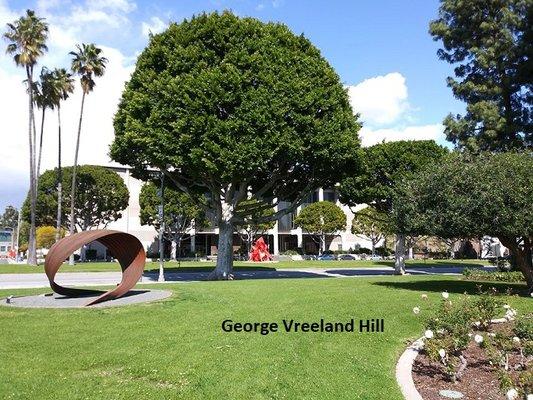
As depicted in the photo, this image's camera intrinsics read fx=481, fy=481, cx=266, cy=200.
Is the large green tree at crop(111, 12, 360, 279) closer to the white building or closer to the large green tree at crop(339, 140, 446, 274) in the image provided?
the large green tree at crop(339, 140, 446, 274)

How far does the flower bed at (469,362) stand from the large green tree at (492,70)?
64.3 feet

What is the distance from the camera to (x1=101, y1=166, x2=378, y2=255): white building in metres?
65.6

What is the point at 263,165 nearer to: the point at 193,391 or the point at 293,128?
the point at 293,128

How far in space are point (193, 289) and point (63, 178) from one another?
144 feet

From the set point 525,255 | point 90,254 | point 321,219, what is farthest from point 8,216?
point 525,255

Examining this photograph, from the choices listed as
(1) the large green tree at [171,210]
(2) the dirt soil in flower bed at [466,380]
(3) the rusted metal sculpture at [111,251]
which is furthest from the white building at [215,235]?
(2) the dirt soil in flower bed at [466,380]

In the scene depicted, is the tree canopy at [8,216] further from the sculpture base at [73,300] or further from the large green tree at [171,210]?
the sculpture base at [73,300]

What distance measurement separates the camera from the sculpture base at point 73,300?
13.7m

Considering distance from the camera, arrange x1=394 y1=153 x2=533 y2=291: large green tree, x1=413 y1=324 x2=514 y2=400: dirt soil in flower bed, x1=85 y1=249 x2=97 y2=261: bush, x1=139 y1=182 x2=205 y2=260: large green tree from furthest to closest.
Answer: x1=85 y1=249 x2=97 y2=261: bush < x1=139 y1=182 x2=205 y2=260: large green tree < x1=394 y1=153 x2=533 y2=291: large green tree < x1=413 y1=324 x2=514 y2=400: dirt soil in flower bed

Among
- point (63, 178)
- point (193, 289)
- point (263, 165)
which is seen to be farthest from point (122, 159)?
point (63, 178)

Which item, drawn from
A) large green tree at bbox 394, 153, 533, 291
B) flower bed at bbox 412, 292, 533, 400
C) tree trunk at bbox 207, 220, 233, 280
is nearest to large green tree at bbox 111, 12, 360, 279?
tree trunk at bbox 207, 220, 233, 280

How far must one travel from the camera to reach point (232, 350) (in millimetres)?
8203

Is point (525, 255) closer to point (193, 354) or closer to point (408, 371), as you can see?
point (408, 371)

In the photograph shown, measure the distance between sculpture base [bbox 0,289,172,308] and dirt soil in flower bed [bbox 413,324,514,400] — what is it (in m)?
8.98
